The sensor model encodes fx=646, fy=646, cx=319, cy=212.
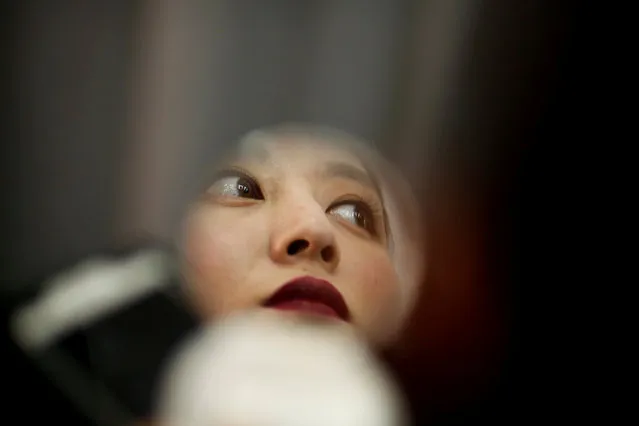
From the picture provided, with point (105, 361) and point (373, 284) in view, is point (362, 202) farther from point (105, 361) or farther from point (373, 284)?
point (105, 361)

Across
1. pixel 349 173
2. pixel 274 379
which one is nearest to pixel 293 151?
pixel 349 173

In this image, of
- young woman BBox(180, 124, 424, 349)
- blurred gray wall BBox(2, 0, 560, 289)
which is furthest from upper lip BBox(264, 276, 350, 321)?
blurred gray wall BBox(2, 0, 560, 289)

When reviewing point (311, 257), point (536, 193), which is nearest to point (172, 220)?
point (311, 257)

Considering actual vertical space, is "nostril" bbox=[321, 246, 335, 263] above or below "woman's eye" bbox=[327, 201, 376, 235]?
below

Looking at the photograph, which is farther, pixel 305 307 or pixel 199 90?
pixel 199 90

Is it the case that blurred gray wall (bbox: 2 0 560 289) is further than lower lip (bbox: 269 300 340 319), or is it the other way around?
blurred gray wall (bbox: 2 0 560 289)

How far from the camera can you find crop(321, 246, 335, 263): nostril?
0.36 metres

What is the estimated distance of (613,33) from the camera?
0.47 meters

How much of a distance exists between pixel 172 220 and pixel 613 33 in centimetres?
34

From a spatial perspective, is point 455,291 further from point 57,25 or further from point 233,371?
point 57,25

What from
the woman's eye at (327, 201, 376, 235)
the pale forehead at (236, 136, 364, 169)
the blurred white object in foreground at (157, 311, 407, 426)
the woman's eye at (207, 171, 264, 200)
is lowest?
the blurred white object in foreground at (157, 311, 407, 426)

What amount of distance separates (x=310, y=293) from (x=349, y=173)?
0.08 meters

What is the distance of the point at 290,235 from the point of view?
35cm

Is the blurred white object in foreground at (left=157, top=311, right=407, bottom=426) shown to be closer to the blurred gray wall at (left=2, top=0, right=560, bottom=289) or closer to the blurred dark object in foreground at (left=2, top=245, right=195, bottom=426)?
the blurred dark object in foreground at (left=2, top=245, right=195, bottom=426)
